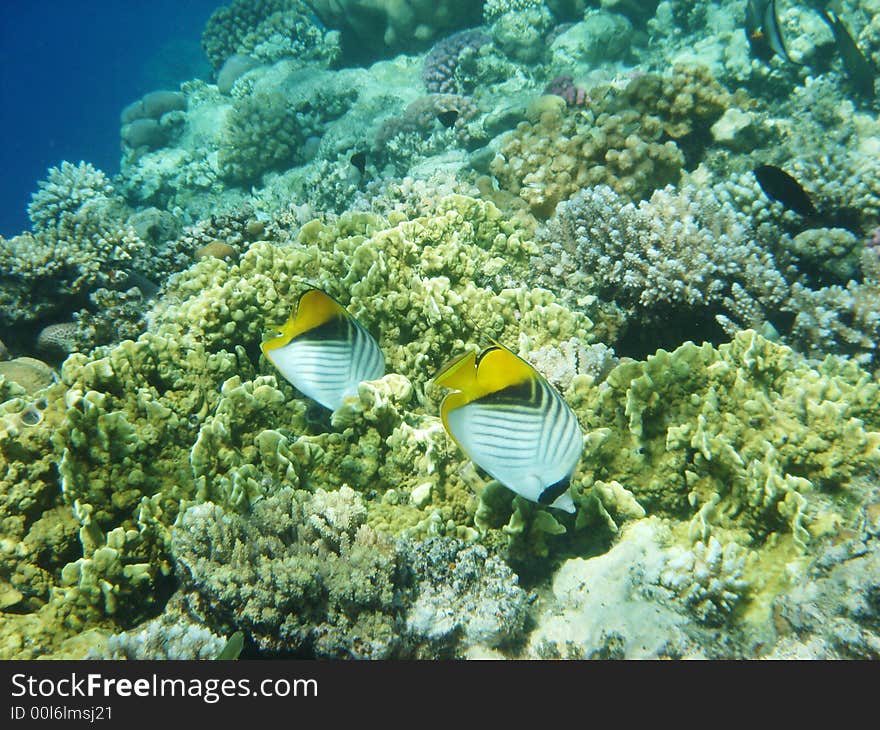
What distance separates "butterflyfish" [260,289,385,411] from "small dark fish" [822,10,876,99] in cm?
877

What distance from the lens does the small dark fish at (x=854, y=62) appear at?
23.8 ft

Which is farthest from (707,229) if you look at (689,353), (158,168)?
(158,168)

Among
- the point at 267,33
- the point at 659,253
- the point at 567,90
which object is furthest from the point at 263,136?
the point at 659,253

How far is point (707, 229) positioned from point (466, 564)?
336 cm

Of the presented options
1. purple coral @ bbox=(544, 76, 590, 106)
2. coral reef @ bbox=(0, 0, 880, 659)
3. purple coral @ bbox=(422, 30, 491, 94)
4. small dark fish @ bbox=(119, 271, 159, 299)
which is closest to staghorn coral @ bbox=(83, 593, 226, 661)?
coral reef @ bbox=(0, 0, 880, 659)

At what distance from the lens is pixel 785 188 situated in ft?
14.1

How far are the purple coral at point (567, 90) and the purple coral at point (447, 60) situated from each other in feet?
10.1

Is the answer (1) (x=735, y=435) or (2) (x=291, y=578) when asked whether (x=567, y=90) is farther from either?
(2) (x=291, y=578)

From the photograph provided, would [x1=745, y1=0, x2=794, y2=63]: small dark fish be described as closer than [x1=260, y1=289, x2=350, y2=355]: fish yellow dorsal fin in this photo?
No

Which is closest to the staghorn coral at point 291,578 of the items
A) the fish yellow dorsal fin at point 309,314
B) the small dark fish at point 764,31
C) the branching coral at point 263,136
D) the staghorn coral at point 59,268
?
the fish yellow dorsal fin at point 309,314

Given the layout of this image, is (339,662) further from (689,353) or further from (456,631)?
(689,353)

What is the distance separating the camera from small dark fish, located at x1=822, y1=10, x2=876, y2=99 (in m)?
7.24

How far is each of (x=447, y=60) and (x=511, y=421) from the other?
13.4m

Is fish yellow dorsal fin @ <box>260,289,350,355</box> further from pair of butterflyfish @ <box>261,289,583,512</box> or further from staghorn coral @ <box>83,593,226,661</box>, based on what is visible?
staghorn coral @ <box>83,593,226,661</box>
